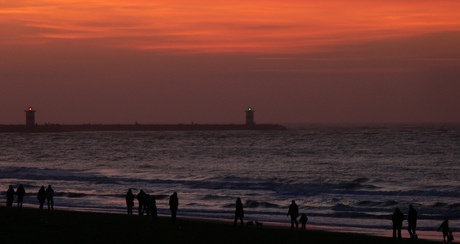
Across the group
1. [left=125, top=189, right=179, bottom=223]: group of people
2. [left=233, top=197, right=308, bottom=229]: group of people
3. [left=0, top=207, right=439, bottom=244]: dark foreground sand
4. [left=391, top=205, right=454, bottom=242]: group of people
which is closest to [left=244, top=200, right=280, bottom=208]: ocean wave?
[left=125, top=189, right=179, bottom=223]: group of people

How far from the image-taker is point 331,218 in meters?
33.2

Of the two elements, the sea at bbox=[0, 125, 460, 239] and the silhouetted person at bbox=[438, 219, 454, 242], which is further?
the sea at bbox=[0, 125, 460, 239]

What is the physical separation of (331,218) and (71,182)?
25.1 metres

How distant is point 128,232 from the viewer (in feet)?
70.3

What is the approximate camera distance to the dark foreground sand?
19500mm

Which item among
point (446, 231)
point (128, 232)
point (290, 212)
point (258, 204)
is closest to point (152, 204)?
point (290, 212)

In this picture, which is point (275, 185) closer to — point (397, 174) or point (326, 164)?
point (397, 174)

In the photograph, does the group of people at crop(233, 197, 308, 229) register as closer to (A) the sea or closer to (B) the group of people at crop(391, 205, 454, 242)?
(A) the sea

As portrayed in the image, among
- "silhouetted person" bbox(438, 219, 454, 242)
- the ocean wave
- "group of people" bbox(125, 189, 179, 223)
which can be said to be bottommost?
"silhouetted person" bbox(438, 219, 454, 242)

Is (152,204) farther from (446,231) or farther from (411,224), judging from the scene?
(446,231)

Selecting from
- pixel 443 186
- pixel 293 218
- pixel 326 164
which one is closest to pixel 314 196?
pixel 443 186

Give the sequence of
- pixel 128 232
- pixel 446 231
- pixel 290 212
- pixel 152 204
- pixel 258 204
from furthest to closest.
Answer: pixel 258 204 → pixel 290 212 → pixel 152 204 → pixel 446 231 → pixel 128 232

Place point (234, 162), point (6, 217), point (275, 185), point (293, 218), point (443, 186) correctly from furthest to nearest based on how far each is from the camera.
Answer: point (234, 162) < point (275, 185) < point (443, 186) < point (293, 218) < point (6, 217)

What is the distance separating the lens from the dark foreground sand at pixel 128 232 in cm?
1950
